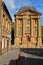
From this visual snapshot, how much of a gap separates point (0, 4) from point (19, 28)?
204ft

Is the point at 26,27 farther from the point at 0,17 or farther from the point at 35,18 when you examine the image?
the point at 0,17

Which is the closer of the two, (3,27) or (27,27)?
(3,27)

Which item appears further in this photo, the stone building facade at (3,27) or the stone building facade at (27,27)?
the stone building facade at (27,27)

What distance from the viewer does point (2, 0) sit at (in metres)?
29.5

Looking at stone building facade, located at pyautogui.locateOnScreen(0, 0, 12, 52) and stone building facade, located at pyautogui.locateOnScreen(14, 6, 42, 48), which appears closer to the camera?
stone building facade, located at pyautogui.locateOnScreen(0, 0, 12, 52)

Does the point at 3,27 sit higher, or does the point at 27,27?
the point at 27,27

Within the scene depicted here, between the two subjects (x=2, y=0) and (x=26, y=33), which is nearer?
(x=2, y=0)

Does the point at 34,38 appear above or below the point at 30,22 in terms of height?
below

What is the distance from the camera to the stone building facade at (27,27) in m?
88.2

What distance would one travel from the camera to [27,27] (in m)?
91.4

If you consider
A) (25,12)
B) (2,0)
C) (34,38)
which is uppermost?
(25,12)

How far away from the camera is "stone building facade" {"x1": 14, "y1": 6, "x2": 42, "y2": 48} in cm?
8825

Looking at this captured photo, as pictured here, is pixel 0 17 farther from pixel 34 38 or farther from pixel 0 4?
pixel 34 38

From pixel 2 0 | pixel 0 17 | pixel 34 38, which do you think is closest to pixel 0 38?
pixel 0 17
